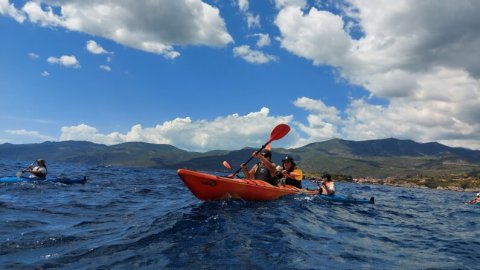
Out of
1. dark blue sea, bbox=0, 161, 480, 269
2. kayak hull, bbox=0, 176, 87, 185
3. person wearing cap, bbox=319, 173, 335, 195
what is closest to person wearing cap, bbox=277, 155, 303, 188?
person wearing cap, bbox=319, 173, 335, 195

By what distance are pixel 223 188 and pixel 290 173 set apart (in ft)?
18.3

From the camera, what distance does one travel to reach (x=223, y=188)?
1555 centimetres

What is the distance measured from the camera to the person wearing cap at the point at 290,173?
1984 cm

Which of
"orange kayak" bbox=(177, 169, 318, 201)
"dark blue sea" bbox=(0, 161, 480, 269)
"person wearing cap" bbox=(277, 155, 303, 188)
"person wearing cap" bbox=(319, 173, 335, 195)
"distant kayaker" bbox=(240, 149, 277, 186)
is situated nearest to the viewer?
"dark blue sea" bbox=(0, 161, 480, 269)

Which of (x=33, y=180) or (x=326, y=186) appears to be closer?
(x=326, y=186)

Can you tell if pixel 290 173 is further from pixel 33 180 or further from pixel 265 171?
pixel 33 180

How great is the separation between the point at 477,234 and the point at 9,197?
67.6 feet

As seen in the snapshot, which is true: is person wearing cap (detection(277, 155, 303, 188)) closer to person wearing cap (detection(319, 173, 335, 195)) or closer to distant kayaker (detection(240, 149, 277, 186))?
distant kayaker (detection(240, 149, 277, 186))

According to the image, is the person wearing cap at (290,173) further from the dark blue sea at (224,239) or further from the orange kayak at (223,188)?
the dark blue sea at (224,239)

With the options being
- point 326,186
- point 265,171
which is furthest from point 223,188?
point 326,186

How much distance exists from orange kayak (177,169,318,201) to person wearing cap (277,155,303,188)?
278cm

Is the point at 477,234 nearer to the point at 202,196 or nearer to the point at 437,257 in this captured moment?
the point at 437,257

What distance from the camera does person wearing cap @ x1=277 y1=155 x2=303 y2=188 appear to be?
1984 centimetres

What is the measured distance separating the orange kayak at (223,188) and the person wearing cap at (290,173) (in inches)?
109
